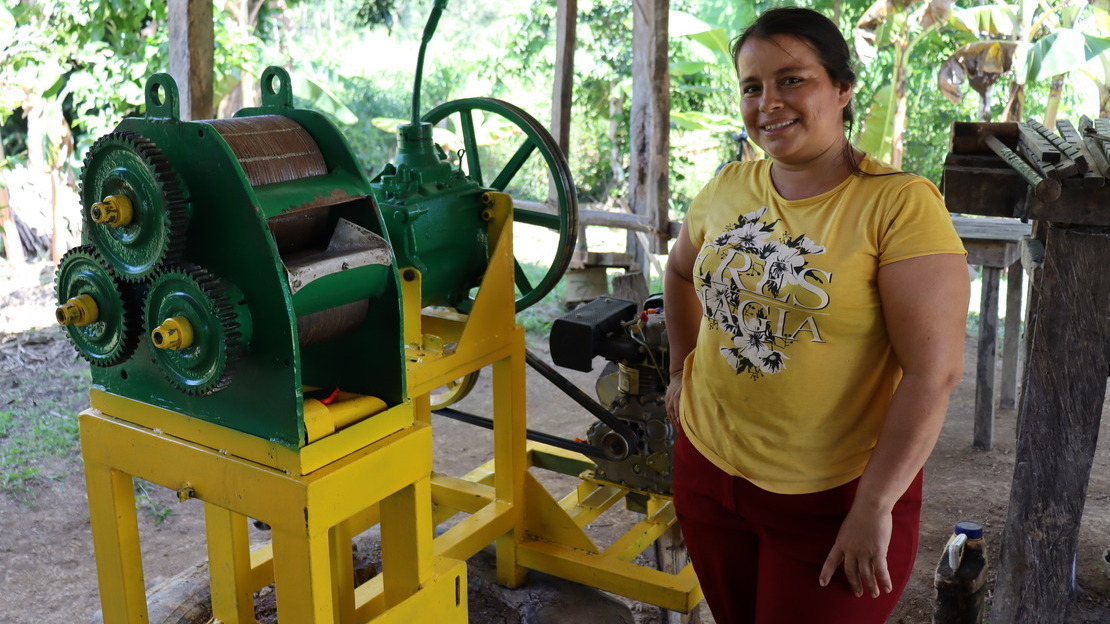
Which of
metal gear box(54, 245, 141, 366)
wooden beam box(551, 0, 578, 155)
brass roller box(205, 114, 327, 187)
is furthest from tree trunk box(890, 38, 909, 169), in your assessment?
metal gear box(54, 245, 141, 366)

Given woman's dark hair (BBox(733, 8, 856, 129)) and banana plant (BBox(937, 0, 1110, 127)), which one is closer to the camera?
woman's dark hair (BBox(733, 8, 856, 129))

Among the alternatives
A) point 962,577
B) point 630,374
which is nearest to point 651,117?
point 630,374

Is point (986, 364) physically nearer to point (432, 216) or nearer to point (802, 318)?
point (432, 216)

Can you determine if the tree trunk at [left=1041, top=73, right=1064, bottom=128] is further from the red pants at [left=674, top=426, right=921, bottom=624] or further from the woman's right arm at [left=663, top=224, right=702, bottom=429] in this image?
the red pants at [left=674, top=426, right=921, bottom=624]

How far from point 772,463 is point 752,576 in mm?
295

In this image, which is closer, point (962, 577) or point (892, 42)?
point (962, 577)

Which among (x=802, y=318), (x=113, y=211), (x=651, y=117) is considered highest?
(x=651, y=117)

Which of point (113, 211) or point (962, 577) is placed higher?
point (113, 211)

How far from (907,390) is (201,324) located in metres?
1.17

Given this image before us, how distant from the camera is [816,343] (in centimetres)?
167

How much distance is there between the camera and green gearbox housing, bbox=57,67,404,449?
1638mm

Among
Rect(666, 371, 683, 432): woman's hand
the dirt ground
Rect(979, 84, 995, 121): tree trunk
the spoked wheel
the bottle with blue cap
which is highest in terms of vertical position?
Rect(979, 84, 995, 121): tree trunk

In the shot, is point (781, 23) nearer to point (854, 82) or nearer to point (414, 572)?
point (854, 82)

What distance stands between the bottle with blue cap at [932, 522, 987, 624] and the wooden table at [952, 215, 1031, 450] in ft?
7.52
